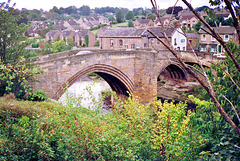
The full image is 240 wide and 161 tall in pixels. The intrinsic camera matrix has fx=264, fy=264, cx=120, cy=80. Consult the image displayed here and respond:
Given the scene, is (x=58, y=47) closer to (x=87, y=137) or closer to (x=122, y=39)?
(x=122, y=39)

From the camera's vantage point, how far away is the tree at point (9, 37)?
13891 millimetres

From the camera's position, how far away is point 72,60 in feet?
59.2

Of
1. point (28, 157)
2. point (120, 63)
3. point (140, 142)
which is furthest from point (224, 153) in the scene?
point (120, 63)

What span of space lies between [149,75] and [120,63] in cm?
305

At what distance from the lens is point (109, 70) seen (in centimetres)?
2094

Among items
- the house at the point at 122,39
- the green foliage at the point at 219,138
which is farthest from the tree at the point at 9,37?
the house at the point at 122,39

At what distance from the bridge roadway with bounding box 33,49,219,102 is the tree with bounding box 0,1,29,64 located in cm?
211

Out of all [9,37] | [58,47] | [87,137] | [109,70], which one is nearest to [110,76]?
[109,70]

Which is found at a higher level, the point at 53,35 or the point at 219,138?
the point at 53,35

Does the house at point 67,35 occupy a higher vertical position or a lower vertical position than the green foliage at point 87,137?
higher

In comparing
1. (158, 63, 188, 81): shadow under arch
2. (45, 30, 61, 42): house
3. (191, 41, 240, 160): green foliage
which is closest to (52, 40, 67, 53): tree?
(158, 63, 188, 81): shadow under arch

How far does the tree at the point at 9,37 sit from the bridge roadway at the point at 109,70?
2.11 m

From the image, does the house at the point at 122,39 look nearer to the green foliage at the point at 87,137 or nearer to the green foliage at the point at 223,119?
the green foliage at the point at 87,137

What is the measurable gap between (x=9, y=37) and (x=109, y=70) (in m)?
8.57
